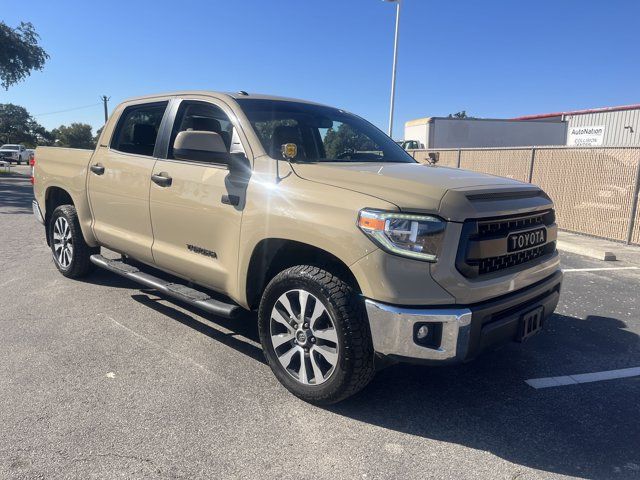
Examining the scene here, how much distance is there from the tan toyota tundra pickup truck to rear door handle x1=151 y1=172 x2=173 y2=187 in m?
0.01

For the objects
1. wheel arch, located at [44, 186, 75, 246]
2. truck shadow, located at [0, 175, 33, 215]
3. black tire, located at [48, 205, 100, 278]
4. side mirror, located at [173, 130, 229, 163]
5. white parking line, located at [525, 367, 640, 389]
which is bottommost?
truck shadow, located at [0, 175, 33, 215]

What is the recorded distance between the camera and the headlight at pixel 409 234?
2641 millimetres

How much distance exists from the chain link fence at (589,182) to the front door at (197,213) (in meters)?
5.42

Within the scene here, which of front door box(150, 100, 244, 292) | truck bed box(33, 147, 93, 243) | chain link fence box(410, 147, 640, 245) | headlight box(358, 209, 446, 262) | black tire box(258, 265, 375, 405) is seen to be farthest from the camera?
chain link fence box(410, 147, 640, 245)

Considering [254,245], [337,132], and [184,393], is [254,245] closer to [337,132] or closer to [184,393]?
[184,393]

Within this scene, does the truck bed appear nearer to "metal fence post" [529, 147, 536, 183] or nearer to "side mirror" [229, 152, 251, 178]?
"side mirror" [229, 152, 251, 178]

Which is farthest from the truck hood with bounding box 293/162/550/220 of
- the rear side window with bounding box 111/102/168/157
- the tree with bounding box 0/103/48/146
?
the tree with bounding box 0/103/48/146

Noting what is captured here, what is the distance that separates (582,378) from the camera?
11.8ft

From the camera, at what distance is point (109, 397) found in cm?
313

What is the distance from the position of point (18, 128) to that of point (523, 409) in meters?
82.5

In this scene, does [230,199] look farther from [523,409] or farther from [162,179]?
[523,409]

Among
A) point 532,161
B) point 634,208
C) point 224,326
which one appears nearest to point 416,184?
point 224,326

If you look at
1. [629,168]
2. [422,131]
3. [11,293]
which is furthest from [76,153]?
[422,131]

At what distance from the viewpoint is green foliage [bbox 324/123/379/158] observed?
414cm
